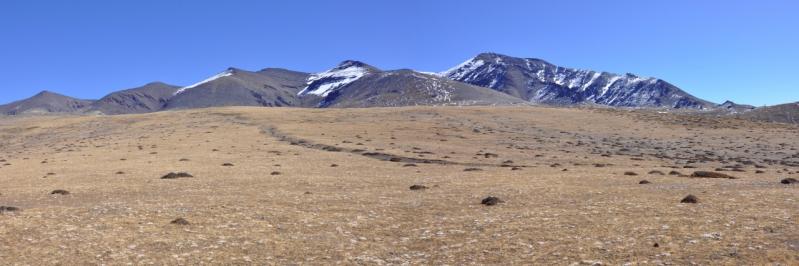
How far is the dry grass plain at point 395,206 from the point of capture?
16.2m

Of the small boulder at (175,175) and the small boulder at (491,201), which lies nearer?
the small boulder at (491,201)

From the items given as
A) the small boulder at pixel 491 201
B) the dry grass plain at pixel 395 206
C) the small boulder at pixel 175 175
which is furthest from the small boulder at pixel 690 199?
the small boulder at pixel 175 175

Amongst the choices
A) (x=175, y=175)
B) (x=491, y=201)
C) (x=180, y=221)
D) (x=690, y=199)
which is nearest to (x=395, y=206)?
(x=491, y=201)

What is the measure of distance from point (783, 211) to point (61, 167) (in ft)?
143

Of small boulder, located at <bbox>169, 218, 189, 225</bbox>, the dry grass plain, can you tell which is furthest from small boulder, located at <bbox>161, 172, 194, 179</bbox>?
small boulder, located at <bbox>169, 218, 189, 225</bbox>

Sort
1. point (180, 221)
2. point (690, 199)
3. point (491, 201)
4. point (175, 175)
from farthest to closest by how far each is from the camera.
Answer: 1. point (175, 175)
2. point (491, 201)
3. point (690, 199)
4. point (180, 221)

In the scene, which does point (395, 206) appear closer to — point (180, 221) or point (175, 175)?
point (180, 221)

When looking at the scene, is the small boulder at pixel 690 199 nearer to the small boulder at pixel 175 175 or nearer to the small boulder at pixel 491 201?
the small boulder at pixel 491 201

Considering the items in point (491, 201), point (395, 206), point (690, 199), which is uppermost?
point (690, 199)

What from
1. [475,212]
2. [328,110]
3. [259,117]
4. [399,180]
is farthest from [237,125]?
[475,212]

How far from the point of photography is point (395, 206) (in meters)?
24.4

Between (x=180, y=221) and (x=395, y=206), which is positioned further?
(x=395, y=206)

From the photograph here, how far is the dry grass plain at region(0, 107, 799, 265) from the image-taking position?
53.1 feet

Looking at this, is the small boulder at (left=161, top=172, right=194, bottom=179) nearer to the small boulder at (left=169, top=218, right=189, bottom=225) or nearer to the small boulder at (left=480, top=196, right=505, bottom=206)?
the small boulder at (left=169, top=218, right=189, bottom=225)
